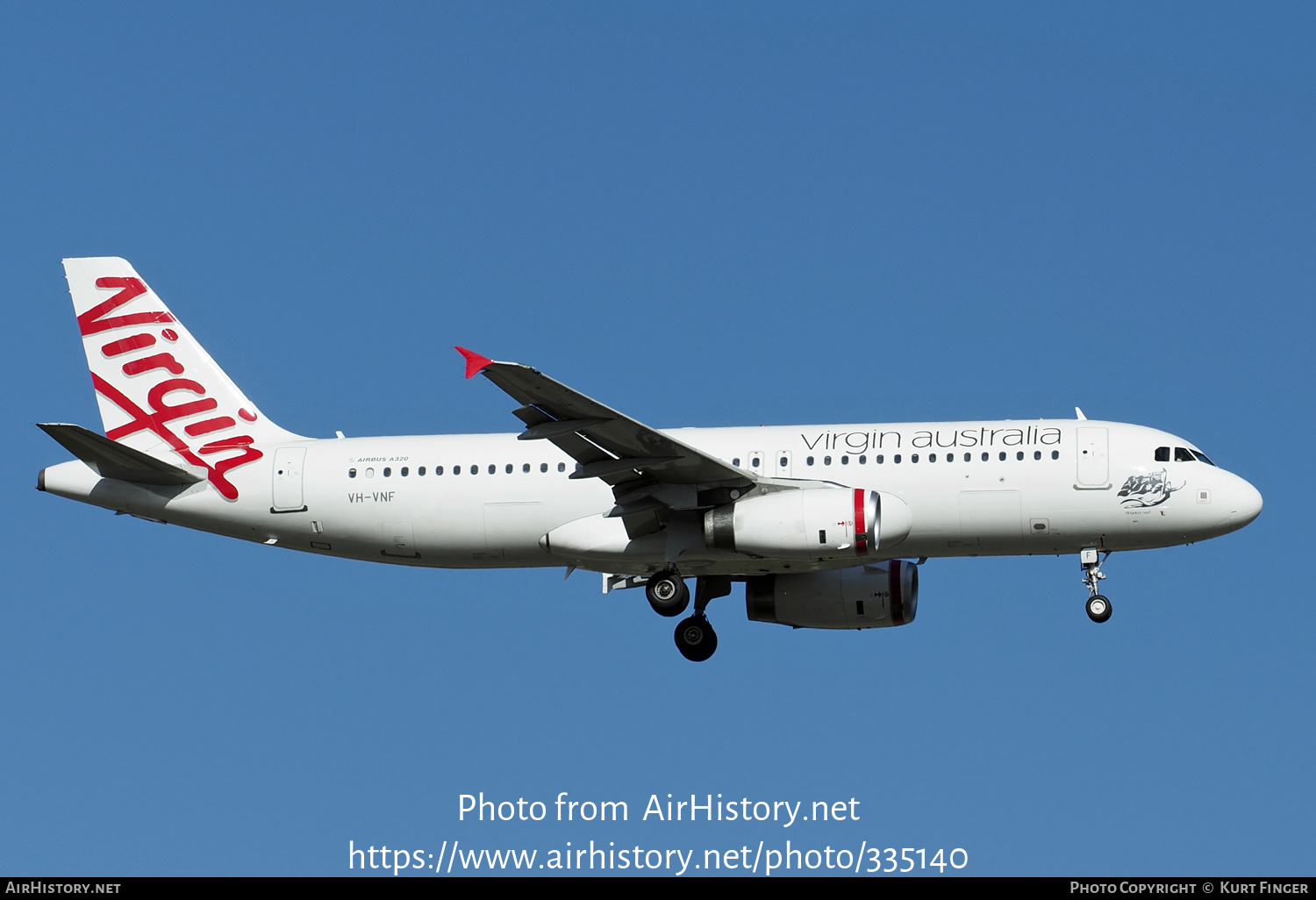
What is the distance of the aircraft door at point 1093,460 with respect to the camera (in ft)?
131

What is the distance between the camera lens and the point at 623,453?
128 feet

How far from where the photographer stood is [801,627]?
44.6m

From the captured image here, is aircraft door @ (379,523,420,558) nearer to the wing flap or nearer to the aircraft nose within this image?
the wing flap

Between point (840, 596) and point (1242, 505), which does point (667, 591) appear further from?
point (1242, 505)

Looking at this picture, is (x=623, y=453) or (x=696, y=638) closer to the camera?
(x=623, y=453)

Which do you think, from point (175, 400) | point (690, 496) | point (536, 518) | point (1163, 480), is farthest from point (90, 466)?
point (1163, 480)

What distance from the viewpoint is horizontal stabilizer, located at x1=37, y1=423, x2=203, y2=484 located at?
4047 cm

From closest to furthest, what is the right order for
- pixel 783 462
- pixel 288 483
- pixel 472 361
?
pixel 472 361 → pixel 783 462 → pixel 288 483

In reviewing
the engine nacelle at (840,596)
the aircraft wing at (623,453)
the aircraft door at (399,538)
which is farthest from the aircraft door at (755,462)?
the aircraft door at (399,538)

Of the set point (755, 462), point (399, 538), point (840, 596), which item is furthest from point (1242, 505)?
point (399, 538)

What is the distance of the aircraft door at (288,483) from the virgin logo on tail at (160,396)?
714 mm

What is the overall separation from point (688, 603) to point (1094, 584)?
8.84 meters

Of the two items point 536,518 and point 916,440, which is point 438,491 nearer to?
point 536,518

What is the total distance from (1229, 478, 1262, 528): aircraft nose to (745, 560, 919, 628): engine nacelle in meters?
7.58
